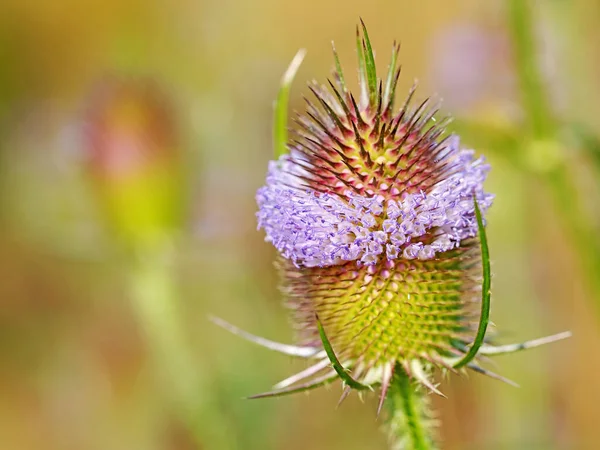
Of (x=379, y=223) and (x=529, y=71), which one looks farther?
(x=529, y=71)

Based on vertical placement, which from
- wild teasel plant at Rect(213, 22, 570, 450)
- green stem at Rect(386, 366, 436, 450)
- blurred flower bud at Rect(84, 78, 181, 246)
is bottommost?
green stem at Rect(386, 366, 436, 450)

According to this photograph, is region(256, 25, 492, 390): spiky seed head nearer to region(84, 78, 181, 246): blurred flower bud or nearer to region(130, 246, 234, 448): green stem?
region(130, 246, 234, 448): green stem

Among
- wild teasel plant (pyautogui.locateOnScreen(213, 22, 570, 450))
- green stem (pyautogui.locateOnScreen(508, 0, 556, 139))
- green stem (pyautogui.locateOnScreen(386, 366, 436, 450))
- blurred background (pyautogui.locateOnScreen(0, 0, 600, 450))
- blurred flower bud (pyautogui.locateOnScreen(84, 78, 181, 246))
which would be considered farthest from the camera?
blurred flower bud (pyautogui.locateOnScreen(84, 78, 181, 246))

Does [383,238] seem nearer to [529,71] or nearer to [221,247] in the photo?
[529,71]

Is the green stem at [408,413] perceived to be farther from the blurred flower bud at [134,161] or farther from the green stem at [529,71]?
the blurred flower bud at [134,161]

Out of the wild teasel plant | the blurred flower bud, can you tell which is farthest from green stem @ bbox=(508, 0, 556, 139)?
the blurred flower bud

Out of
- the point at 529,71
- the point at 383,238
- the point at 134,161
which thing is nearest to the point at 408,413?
the point at 383,238

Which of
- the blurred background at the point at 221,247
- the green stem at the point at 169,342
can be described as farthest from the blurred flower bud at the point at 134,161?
the green stem at the point at 169,342

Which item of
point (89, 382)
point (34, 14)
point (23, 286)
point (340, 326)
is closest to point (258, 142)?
point (89, 382)

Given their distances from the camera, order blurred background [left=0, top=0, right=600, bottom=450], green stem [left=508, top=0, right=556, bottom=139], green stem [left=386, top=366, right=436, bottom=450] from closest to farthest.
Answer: green stem [left=386, top=366, right=436, bottom=450] → green stem [left=508, top=0, right=556, bottom=139] → blurred background [left=0, top=0, right=600, bottom=450]
